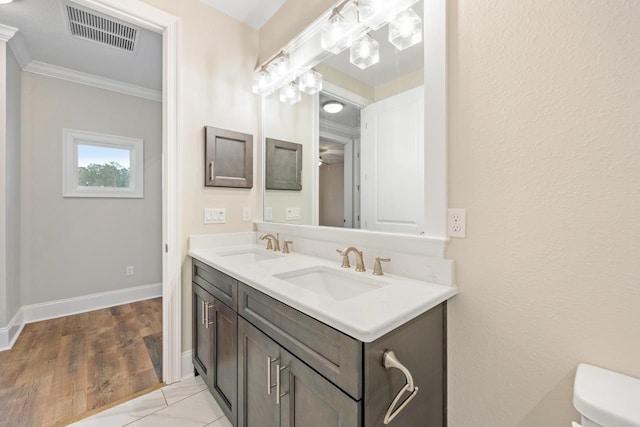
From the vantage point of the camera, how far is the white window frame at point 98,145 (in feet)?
9.37

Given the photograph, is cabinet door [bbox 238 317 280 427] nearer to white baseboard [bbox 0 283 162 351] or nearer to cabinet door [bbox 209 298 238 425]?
cabinet door [bbox 209 298 238 425]

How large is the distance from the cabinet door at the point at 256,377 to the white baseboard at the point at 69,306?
2.40 m

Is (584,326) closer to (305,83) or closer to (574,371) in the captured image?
(574,371)

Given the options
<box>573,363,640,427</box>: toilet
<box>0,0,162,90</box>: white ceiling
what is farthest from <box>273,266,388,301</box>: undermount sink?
<box>0,0,162,90</box>: white ceiling

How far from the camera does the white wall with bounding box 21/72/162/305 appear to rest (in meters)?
2.68

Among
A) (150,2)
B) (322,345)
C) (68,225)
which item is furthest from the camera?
(68,225)

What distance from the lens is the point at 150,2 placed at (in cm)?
172

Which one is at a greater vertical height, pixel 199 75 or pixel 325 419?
pixel 199 75

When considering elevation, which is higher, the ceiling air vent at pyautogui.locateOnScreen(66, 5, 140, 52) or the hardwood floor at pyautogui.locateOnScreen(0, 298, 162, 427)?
the ceiling air vent at pyautogui.locateOnScreen(66, 5, 140, 52)

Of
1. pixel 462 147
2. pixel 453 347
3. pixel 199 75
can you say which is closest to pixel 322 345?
pixel 453 347

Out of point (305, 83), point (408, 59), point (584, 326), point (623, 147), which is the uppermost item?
point (305, 83)

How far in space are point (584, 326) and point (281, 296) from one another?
930 mm

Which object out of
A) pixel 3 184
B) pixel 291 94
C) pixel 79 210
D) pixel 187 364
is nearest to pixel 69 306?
pixel 79 210

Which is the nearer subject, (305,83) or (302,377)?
(302,377)
